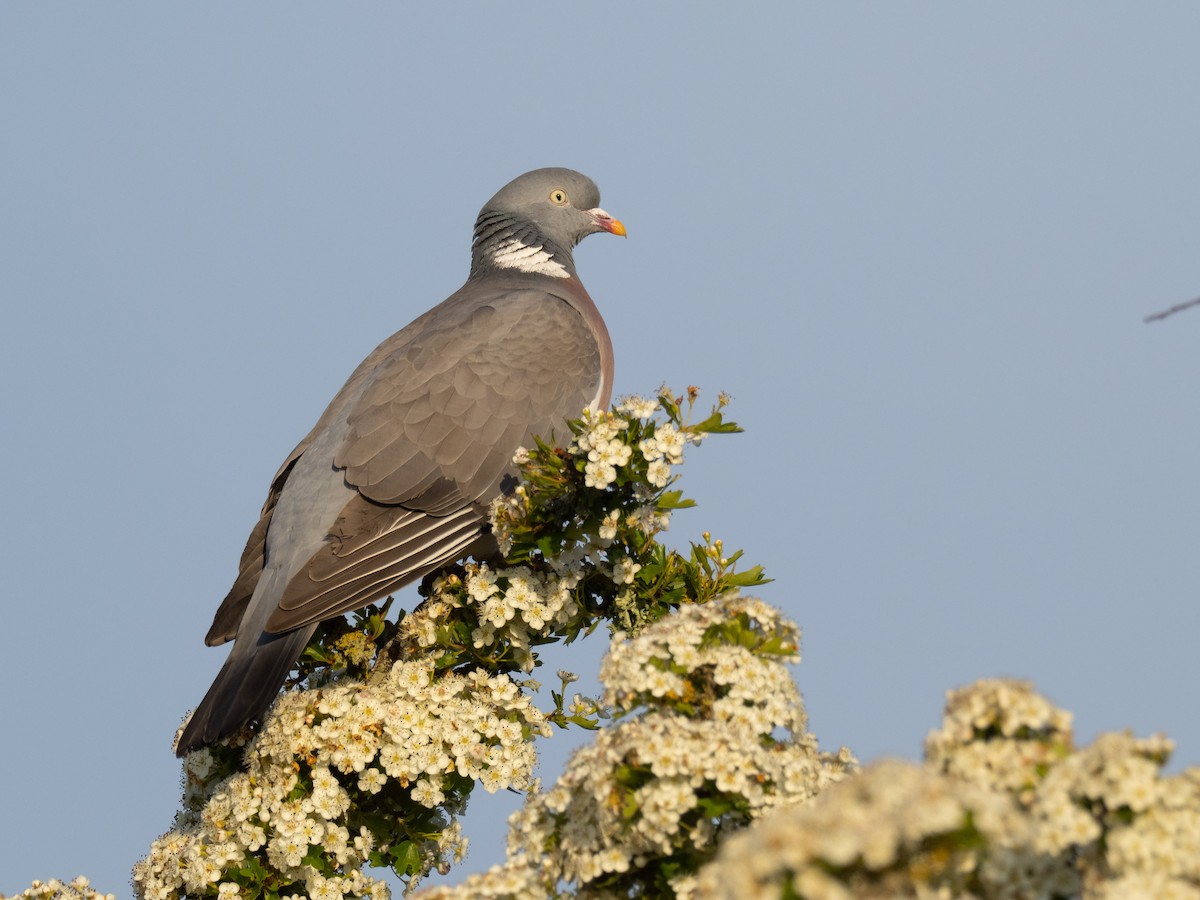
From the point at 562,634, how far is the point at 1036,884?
3.23 meters

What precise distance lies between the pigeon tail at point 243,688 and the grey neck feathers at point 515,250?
3195 mm

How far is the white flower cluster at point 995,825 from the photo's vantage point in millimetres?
2078

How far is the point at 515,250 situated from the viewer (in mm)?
8344

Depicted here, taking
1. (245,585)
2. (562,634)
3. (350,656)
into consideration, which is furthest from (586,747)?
(245,585)

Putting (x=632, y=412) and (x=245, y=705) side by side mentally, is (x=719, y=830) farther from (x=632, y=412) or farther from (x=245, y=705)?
(x=245, y=705)

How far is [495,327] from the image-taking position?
23.7 ft

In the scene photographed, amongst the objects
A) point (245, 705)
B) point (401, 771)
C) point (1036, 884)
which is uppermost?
point (245, 705)

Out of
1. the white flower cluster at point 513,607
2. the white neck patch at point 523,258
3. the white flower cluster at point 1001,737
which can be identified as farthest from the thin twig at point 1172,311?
the white neck patch at point 523,258

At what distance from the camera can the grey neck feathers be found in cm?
828

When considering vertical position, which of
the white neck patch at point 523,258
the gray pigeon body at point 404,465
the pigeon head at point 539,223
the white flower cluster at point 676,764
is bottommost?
the white flower cluster at point 676,764

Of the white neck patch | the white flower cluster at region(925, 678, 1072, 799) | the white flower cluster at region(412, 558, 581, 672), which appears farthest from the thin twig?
the white neck patch

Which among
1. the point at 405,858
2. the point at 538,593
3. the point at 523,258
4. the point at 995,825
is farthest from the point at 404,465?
the point at 995,825

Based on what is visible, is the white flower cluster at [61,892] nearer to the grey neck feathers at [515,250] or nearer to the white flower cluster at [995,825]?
the white flower cluster at [995,825]

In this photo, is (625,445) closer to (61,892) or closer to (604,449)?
(604,449)
